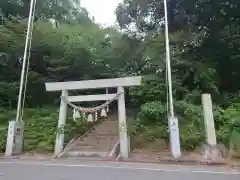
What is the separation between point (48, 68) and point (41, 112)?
2.79 meters

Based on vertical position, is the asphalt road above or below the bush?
below

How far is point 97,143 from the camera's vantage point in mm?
13781

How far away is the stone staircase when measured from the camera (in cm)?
1260

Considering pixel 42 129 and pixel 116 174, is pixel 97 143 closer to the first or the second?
pixel 42 129

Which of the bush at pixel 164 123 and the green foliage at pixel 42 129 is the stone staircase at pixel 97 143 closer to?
the green foliage at pixel 42 129

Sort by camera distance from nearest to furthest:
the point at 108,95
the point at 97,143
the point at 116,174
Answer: the point at 116,174 < the point at 108,95 < the point at 97,143

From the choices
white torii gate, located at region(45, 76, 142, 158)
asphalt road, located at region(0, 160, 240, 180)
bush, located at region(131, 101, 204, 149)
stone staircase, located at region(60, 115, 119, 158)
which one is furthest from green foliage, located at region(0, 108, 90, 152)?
asphalt road, located at region(0, 160, 240, 180)

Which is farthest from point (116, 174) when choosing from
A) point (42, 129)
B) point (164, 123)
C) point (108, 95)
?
point (42, 129)

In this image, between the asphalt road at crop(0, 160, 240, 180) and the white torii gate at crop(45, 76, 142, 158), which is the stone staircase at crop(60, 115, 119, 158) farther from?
the asphalt road at crop(0, 160, 240, 180)

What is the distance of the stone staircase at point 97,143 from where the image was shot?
1260cm

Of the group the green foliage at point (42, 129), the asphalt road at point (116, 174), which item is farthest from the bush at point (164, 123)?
the asphalt road at point (116, 174)

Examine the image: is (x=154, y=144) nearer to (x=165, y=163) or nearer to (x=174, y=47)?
(x=165, y=163)

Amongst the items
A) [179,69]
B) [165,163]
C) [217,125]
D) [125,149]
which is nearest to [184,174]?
[165,163]

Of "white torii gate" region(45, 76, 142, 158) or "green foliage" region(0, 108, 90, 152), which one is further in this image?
"green foliage" region(0, 108, 90, 152)
